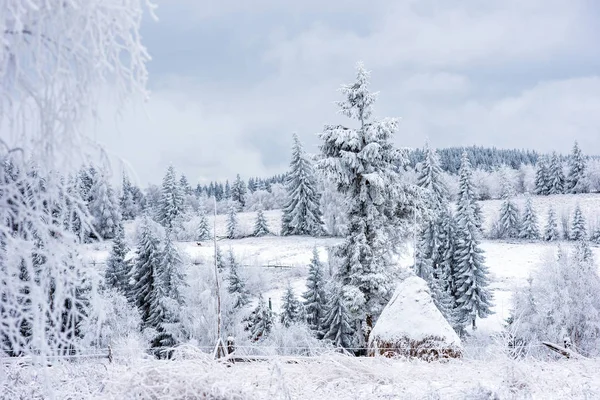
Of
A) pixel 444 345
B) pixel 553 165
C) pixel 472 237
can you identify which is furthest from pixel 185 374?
pixel 553 165

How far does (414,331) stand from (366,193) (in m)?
8.89

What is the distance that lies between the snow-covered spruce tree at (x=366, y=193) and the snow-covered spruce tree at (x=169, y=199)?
45210mm

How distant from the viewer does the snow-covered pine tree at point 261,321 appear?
3288 centimetres

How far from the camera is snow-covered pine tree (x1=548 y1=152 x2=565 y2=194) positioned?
3179 inches

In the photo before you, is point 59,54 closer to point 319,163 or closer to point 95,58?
point 95,58

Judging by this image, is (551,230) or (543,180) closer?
(551,230)

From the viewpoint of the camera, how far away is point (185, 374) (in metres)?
4.03

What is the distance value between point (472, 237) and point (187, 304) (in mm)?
23567

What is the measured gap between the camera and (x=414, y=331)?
864 cm

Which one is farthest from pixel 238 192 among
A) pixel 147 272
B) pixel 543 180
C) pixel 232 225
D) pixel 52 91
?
pixel 52 91

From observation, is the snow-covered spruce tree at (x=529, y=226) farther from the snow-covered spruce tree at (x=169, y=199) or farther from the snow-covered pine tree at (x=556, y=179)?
the snow-covered spruce tree at (x=169, y=199)

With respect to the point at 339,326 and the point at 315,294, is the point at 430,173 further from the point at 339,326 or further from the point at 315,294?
the point at 339,326

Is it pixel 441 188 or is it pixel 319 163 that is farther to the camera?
pixel 441 188

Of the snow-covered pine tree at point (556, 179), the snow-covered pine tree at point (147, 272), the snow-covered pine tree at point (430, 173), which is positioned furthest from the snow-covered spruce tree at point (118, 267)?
the snow-covered pine tree at point (556, 179)
